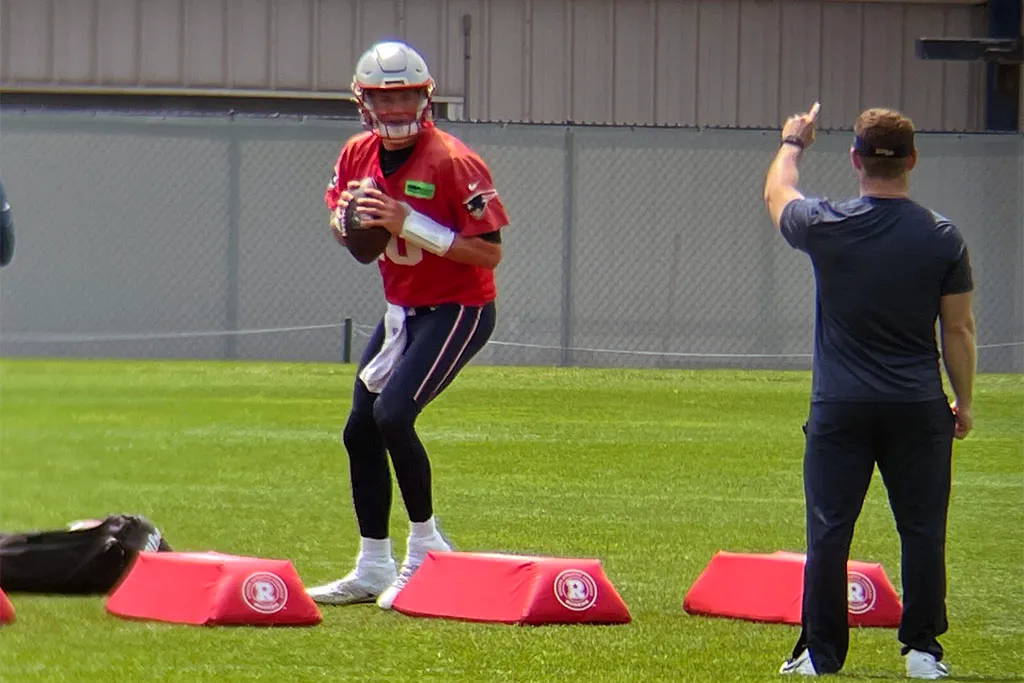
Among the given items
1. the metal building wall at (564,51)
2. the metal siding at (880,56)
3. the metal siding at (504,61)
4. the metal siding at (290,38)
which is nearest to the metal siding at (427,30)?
the metal building wall at (564,51)

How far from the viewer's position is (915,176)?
21141 millimetres

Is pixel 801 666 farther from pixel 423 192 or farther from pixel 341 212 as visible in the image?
pixel 341 212

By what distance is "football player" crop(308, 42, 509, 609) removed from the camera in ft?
24.2

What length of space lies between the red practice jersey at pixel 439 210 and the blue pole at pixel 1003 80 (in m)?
18.4

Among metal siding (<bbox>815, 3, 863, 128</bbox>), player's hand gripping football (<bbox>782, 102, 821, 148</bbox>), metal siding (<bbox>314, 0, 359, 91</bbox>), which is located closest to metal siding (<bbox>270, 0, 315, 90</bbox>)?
metal siding (<bbox>314, 0, 359, 91</bbox>)

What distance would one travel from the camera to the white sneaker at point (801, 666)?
19.8 feet

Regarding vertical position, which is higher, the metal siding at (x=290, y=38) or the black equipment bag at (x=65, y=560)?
the metal siding at (x=290, y=38)

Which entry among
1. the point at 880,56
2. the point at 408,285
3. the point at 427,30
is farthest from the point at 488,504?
the point at 880,56

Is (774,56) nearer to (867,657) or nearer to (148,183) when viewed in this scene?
(148,183)

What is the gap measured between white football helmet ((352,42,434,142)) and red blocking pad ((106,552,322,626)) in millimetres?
1713

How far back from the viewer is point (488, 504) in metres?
10.6

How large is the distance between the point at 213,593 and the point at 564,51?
59.6ft

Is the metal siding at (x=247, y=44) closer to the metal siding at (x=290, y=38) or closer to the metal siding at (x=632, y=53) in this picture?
the metal siding at (x=290, y=38)

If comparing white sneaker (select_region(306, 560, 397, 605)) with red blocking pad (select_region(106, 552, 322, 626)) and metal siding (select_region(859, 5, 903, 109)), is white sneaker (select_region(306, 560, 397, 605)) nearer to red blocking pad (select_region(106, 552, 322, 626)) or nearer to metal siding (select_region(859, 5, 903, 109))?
red blocking pad (select_region(106, 552, 322, 626))
